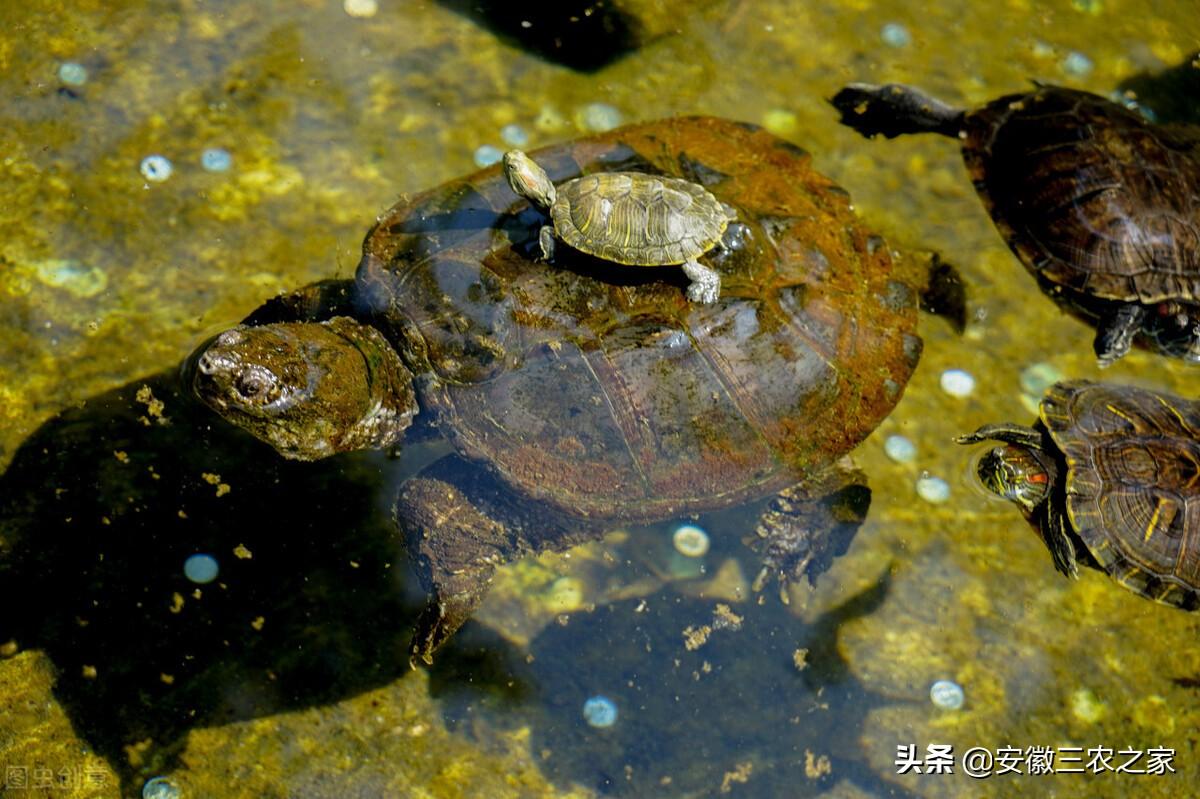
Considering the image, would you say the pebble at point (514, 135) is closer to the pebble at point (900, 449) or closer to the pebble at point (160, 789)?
the pebble at point (900, 449)

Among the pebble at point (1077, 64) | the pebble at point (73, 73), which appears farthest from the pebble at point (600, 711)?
the pebble at point (1077, 64)

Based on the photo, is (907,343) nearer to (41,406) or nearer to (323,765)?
(323,765)

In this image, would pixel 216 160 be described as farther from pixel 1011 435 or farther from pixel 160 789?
pixel 1011 435

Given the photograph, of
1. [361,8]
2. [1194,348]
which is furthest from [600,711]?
[361,8]

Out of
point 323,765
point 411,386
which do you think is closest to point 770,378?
point 411,386

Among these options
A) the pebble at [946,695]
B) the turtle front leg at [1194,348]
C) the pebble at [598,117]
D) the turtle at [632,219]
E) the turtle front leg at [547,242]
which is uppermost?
the turtle at [632,219]
